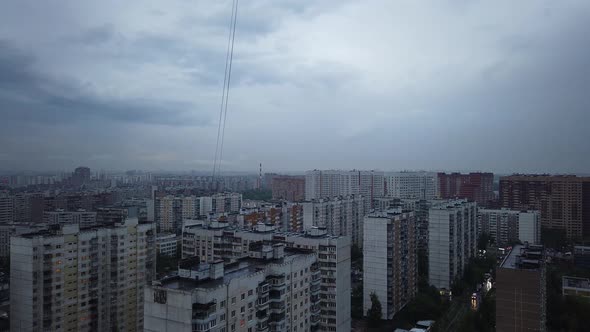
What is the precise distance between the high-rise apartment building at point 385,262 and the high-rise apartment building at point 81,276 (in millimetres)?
3803


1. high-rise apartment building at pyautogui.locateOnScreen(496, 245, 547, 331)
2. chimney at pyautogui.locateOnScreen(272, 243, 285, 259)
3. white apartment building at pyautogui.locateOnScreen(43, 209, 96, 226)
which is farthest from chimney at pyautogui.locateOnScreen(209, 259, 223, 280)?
white apartment building at pyautogui.locateOnScreen(43, 209, 96, 226)

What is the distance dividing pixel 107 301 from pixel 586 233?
49.4 feet

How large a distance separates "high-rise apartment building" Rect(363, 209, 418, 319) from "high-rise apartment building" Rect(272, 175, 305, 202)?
51.5 ft

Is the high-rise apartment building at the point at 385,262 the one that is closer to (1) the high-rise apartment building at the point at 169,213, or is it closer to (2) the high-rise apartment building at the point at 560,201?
(1) the high-rise apartment building at the point at 169,213

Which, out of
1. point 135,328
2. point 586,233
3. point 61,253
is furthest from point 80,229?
point 586,233

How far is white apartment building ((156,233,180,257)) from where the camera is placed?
12.0 metres

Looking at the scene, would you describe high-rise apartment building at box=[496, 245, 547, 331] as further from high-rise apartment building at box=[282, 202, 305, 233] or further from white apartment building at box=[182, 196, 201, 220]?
white apartment building at box=[182, 196, 201, 220]

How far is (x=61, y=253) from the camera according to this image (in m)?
5.86

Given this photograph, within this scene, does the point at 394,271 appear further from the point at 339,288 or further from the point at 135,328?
the point at 135,328

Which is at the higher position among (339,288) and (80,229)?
(80,229)

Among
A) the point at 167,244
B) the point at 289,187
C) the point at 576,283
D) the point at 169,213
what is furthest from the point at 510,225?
the point at 289,187

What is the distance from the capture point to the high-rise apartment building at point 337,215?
12060 mm

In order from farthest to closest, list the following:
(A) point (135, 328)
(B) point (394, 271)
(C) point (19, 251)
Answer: (B) point (394, 271), (A) point (135, 328), (C) point (19, 251)

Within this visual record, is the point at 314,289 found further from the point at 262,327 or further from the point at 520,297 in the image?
the point at 520,297
